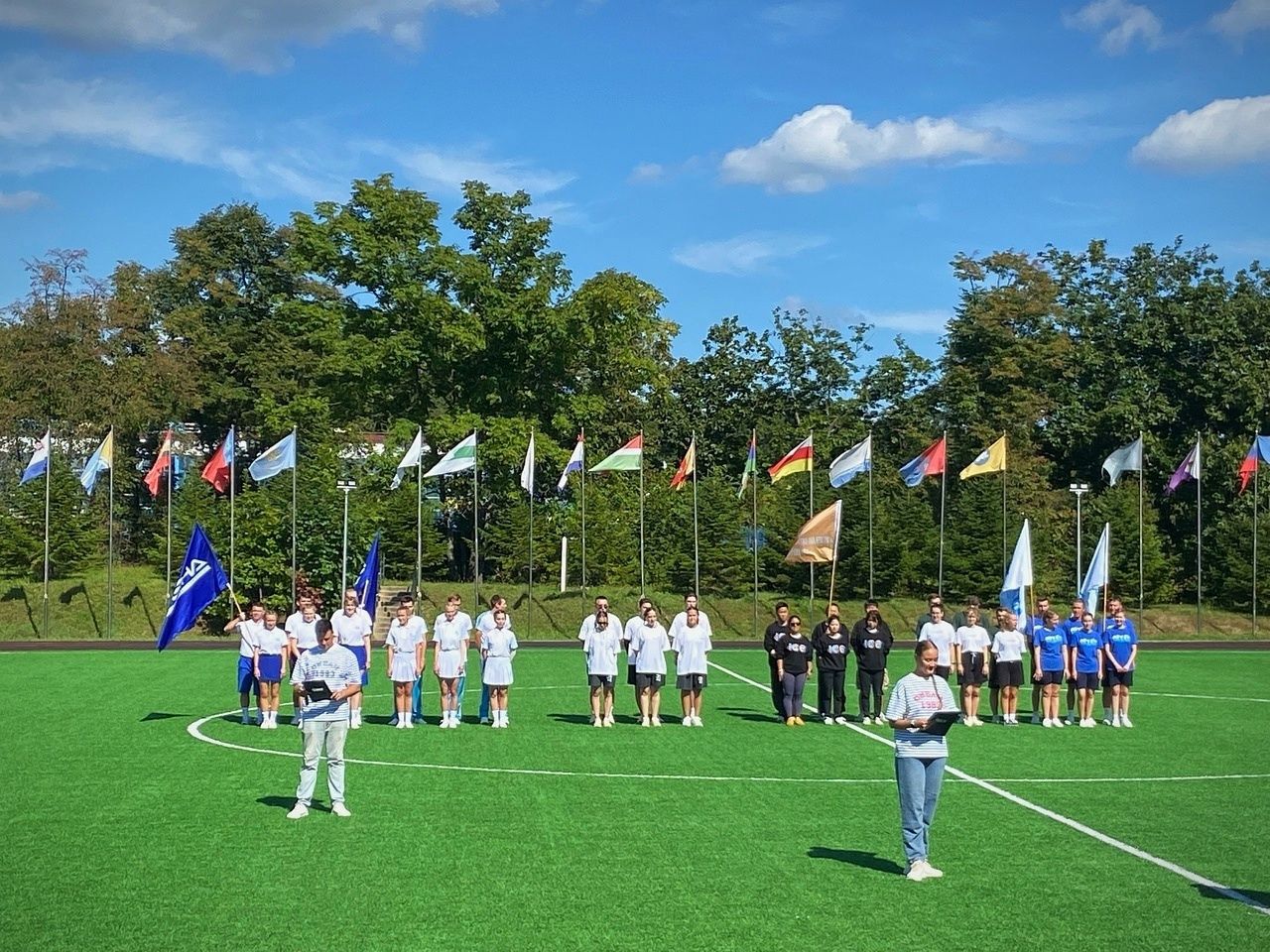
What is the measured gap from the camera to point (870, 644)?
906 inches

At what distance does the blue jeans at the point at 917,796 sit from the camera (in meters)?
11.6

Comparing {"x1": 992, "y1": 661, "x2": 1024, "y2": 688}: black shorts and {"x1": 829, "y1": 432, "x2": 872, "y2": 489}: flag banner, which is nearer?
{"x1": 992, "y1": 661, "x2": 1024, "y2": 688}: black shorts

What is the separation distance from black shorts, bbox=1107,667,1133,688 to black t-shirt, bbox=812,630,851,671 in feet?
14.0

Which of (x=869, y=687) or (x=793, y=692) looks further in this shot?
(x=869, y=687)

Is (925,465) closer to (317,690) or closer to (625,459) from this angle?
(625,459)

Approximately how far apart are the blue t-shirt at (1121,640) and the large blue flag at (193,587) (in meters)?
14.6

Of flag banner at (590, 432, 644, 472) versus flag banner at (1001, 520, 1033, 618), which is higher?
flag banner at (590, 432, 644, 472)

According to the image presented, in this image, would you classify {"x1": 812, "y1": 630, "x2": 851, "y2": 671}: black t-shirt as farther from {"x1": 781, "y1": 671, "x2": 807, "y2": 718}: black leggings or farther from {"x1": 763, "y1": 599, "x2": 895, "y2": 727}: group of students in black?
{"x1": 781, "y1": 671, "x2": 807, "y2": 718}: black leggings

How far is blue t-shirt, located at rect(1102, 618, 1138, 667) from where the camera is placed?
898 inches

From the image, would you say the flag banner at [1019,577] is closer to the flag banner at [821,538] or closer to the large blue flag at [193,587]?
the flag banner at [821,538]

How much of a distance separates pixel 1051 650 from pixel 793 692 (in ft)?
13.9

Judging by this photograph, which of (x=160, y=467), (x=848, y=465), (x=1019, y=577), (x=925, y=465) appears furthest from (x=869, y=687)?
(x=160, y=467)

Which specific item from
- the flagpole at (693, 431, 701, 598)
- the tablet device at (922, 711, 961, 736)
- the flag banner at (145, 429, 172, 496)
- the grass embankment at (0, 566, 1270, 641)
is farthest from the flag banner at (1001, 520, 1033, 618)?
the flag banner at (145, 429, 172, 496)

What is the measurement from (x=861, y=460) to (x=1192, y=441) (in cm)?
2591
